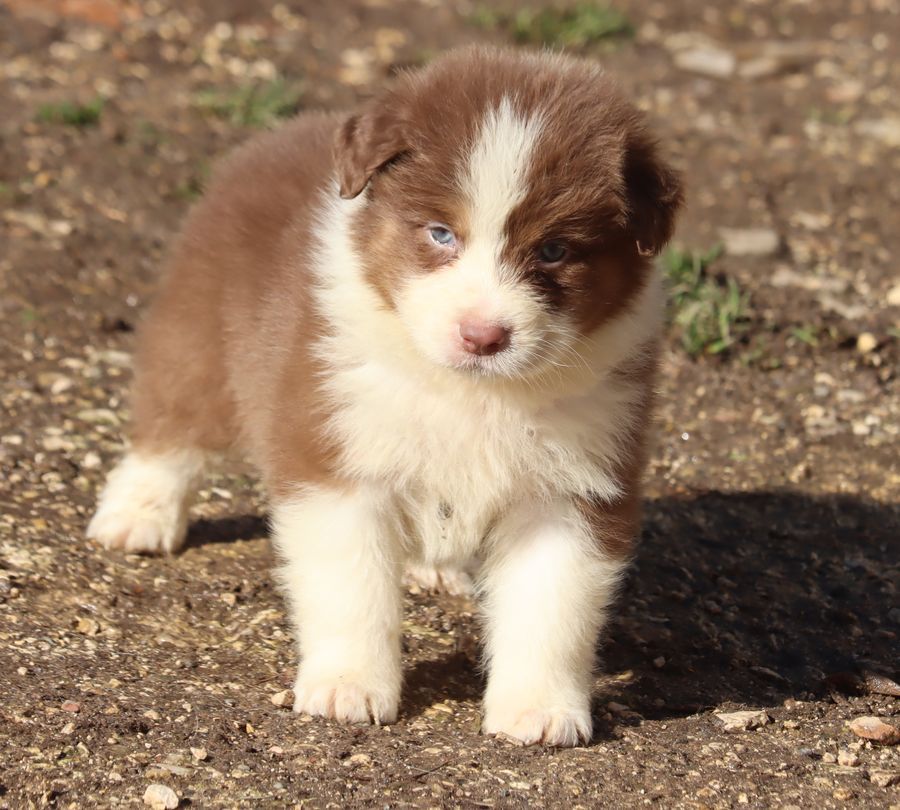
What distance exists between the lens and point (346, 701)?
14.5ft

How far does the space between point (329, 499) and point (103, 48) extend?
6904 mm

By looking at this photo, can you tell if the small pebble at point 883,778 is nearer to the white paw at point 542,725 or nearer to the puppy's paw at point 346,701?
the white paw at point 542,725

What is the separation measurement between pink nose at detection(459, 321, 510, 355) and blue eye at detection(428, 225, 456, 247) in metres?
0.27

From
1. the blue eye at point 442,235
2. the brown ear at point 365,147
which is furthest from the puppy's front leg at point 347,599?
the brown ear at point 365,147

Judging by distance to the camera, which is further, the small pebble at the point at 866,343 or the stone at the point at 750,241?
the stone at the point at 750,241

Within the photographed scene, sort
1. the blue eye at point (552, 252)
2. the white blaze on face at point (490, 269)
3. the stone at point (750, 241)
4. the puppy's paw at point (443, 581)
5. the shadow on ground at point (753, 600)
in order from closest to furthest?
1. the white blaze on face at point (490, 269)
2. the blue eye at point (552, 252)
3. the shadow on ground at point (753, 600)
4. the puppy's paw at point (443, 581)
5. the stone at point (750, 241)

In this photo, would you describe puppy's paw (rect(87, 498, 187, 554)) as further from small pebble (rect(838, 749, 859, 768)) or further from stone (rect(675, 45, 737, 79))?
stone (rect(675, 45, 737, 79))

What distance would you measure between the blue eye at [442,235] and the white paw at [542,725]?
144 centimetres

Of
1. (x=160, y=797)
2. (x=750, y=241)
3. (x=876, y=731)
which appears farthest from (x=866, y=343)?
(x=160, y=797)

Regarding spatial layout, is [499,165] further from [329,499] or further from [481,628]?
[481,628]

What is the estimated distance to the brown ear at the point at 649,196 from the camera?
13.9ft

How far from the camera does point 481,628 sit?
5.23 meters

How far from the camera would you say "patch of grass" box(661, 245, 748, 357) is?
7707 millimetres

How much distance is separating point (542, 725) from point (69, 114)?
6.03m
